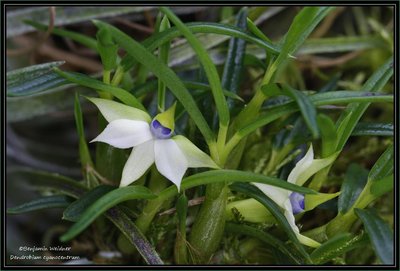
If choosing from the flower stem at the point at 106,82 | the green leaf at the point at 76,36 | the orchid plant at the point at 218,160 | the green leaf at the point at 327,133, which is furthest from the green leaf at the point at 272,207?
the green leaf at the point at 76,36

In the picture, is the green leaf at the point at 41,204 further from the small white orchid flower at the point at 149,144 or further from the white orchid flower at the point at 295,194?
the white orchid flower at the point at 295,194

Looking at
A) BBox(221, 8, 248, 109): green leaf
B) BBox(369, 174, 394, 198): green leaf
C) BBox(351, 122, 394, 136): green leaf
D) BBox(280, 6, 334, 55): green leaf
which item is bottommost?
BBox(369, 174, 394, 198): green leaf

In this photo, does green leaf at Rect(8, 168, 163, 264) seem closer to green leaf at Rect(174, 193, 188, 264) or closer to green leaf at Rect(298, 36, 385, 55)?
green leaf at Rect(174, 193, 188, 264)

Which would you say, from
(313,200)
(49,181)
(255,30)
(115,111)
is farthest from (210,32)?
(49,181)

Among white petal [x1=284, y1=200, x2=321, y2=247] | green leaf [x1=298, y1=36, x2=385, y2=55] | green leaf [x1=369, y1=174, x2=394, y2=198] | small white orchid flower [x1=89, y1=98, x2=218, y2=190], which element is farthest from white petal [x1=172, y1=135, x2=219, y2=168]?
green leaf [x1=298, y1=36, x2=385, y2=55]

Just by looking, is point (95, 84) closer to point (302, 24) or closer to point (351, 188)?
point (302, 24)

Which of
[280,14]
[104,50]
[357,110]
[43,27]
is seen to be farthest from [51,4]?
[357,110]
